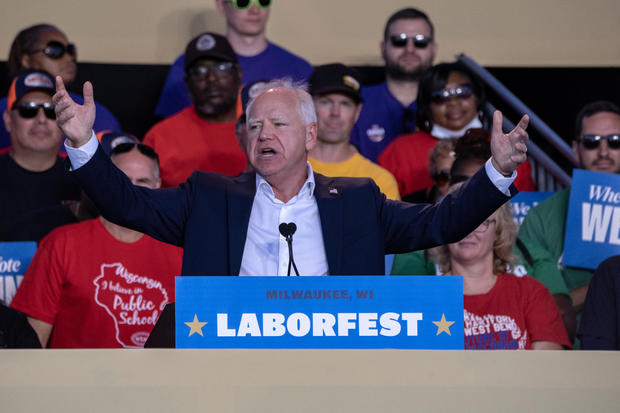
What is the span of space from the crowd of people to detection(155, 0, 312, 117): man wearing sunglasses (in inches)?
0.4

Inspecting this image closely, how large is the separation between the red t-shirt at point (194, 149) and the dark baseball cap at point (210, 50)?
0.29 metres

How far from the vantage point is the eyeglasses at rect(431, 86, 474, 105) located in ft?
13.7

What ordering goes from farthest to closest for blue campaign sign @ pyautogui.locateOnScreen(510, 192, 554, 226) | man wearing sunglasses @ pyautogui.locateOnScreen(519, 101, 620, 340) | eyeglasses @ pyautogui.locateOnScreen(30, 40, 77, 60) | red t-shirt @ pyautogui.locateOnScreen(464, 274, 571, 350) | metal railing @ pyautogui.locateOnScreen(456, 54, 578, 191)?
metal railing @ pyautogui.locateOnScreen(456, 54, 578, 191)
eyeglasses @ pyautogui.locateOnScreen(30, 40, 77, 60)
blue campaign sign @ pyautogui.locateOnScreen(510, 192, 554, 226)
man wearing sunglasses @ pyautogui.locateOnScreen(519, 101, 620, 340)
red t-shirt @ pyautogui.locateOnScreen(464, 274, 571, 350)

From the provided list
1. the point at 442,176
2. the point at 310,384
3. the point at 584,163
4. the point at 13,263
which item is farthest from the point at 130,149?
the point at 310,384

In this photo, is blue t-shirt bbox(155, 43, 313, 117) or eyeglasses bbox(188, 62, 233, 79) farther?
blue t-shirt bbox(155, 43, 313, 117)

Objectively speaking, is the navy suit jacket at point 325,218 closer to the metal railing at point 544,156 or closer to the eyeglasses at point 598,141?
the eyeglasses at point 598,141

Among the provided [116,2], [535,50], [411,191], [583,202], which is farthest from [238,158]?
[535,50]

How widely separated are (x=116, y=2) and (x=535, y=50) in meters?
2.62

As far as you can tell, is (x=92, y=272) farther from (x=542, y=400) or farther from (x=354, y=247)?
(x=542, y=400)

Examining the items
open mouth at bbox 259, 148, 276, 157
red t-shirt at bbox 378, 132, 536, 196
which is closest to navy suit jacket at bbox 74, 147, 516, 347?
open mouth at bbox 259, 148, 276, 157

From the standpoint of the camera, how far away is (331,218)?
2504 mm

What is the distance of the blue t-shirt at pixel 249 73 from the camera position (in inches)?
185

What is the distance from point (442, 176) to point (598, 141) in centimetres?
66

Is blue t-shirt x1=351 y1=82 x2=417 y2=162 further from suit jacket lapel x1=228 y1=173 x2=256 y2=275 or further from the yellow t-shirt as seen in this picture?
suit jacket lapel x1=228 y1=173 x2=256 y2=275
